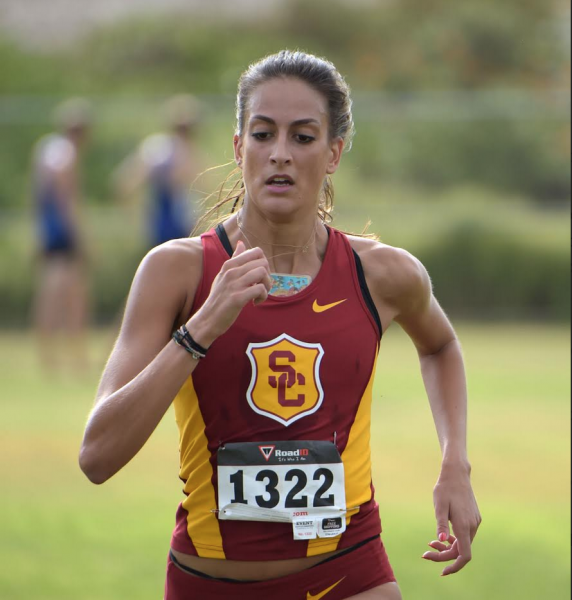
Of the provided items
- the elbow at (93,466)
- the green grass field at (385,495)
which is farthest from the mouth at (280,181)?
the green grass field at (385,495)

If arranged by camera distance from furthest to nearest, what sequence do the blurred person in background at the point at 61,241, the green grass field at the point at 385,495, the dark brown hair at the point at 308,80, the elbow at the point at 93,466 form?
the blurred person in background at the point at 61,241 → the green grass field at the point at 385,495 → the dark brown hair at the point at 308,80 → the elbow at the point at 93,466

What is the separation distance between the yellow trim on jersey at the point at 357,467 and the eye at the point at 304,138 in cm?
64

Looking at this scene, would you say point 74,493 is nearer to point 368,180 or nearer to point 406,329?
point 406,329

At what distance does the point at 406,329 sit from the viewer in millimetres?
3629

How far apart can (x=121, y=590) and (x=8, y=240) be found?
1286 centimetres

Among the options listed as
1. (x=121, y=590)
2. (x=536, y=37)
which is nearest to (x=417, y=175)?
(x=536, y=37)

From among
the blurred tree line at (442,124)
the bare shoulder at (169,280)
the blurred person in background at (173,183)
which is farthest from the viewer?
the blurred tree line at (442,124)

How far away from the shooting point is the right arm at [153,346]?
9.18 feet

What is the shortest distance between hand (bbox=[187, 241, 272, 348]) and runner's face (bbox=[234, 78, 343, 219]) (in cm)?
39

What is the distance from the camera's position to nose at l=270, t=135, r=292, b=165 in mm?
3123

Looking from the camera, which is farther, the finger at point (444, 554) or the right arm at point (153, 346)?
the finger at point (444, 554)

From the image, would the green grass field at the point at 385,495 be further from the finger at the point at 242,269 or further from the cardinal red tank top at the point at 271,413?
the finger at the point at 242,269

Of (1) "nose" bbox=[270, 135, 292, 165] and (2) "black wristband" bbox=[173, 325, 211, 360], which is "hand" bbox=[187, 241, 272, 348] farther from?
(1) "nose" bbox=[270, 135, 292, 165]

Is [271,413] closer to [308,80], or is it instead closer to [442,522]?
[442,522]
